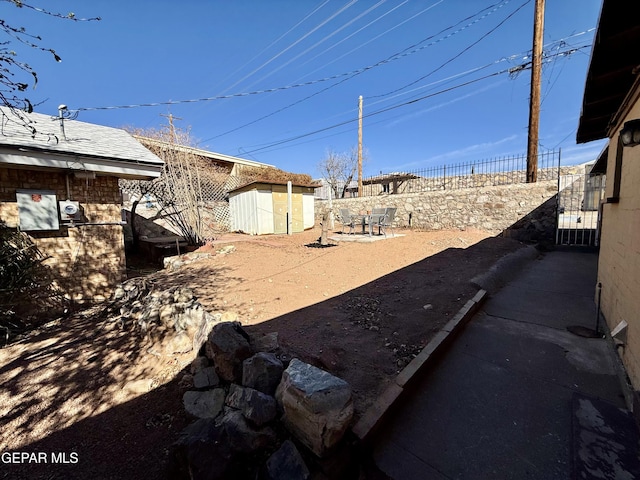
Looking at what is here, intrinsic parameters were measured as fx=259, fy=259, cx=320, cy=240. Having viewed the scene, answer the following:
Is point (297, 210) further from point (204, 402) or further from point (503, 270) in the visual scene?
point (204, 402)

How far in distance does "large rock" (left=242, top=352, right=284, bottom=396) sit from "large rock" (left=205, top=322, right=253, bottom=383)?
0.59ft

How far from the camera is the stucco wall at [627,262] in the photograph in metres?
2.27

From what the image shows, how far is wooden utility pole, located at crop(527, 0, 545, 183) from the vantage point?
8414mm

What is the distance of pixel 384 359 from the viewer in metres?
2.76

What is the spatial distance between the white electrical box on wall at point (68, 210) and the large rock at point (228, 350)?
4936mm

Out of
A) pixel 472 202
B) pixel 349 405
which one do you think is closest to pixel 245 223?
pixel 472 202

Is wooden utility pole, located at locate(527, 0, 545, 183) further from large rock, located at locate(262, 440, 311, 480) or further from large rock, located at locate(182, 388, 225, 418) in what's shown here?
large rock, located at locate(182, 388, 225, 418)

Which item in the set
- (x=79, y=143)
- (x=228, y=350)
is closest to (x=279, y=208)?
(x=79, y=143)

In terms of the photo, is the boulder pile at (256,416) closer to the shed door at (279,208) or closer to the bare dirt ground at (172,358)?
the bare dirt ground at (172,358)

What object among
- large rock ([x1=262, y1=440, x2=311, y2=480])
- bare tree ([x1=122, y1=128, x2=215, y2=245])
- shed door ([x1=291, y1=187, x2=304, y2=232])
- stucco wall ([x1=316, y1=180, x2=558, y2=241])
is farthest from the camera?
shed door ([x1=291, y1=187, x2=304, y2=232])

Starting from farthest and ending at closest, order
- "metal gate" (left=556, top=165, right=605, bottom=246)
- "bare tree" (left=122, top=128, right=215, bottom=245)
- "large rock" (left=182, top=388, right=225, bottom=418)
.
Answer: "bare tree" (left=122, top=128, right=215, bottom=245) < "metal gate" (left=556, top=165, right=605, bottom=246) < "large rock" (left=182, top=388, right=225, bottom=418)

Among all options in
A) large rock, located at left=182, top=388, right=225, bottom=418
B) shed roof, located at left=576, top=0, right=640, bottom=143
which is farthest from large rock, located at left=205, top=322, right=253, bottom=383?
shed roof, located at left=576, top=0, right=640, bottom=143

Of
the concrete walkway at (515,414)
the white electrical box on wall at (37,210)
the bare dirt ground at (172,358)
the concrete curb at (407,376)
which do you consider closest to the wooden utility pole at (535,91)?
the bare dirt ground at (172,358)

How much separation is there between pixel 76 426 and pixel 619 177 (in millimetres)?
6577
